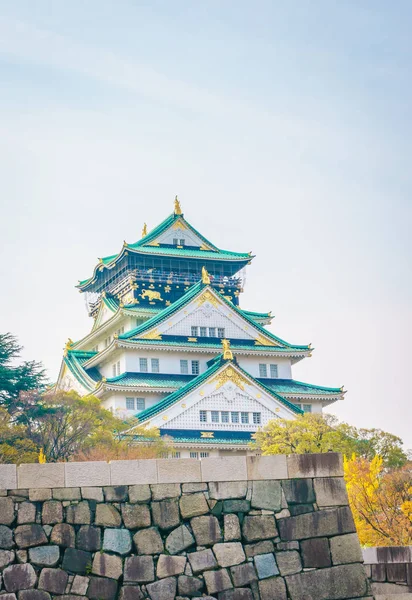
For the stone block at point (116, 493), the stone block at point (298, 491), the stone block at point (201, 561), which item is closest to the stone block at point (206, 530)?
the stone block at point (201, 561)

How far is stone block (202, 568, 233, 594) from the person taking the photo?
13.7 meters

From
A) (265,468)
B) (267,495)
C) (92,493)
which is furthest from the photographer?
(265,468)

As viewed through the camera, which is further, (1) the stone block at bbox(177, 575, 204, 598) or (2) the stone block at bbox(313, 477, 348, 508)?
(2) the stone block at bbox(313, 477, 348, 508)

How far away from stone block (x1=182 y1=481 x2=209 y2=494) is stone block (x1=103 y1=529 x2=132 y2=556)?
967 mm

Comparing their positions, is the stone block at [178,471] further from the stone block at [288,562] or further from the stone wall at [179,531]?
the stone block at [288,562]

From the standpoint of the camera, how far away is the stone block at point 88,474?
13.9 m

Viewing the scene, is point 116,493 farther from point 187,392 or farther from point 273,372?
point 273,372

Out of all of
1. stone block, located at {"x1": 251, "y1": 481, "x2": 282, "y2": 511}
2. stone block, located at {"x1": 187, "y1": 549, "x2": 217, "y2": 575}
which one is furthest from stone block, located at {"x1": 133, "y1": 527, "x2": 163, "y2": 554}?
stone block, located at {"x1": 251, "y1": 481, "x2": 282, "y2": 511}

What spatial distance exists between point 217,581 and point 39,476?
8.76ft

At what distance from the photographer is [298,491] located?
14281mm

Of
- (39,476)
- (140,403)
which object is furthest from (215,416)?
(39,476)

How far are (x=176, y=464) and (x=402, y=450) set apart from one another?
116 feet

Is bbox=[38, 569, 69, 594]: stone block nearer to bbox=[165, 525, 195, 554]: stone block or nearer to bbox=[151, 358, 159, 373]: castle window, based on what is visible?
bbox=[165, 525, 195, 554]: stone block

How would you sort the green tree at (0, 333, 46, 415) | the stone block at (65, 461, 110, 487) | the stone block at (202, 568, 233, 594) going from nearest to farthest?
the stone block at (202, 568, 233, 594), the stone block at (65, 461, 110, 487), the green tree at (0, 333, 46, 415)
